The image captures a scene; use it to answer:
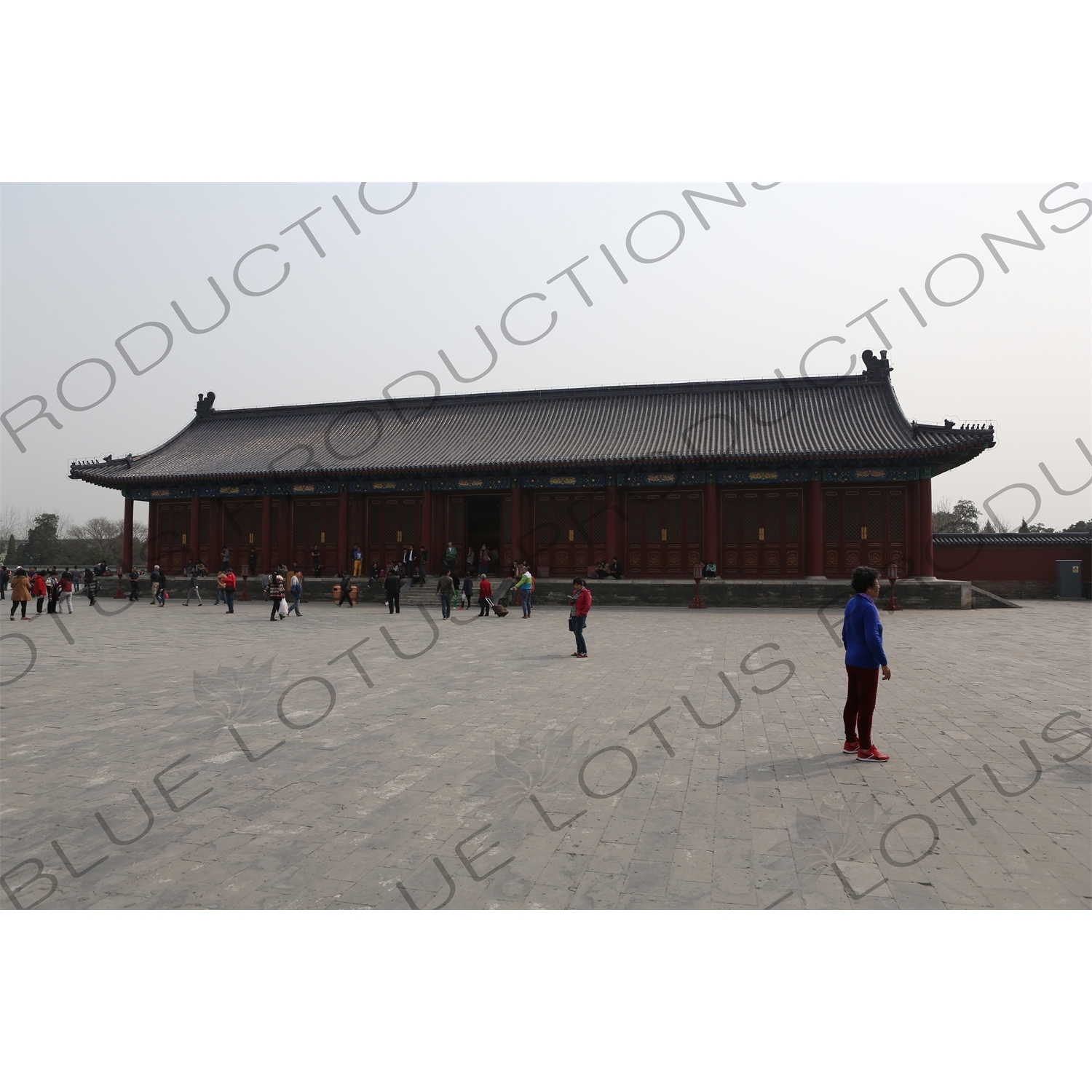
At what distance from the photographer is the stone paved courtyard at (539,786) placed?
3.29 meters

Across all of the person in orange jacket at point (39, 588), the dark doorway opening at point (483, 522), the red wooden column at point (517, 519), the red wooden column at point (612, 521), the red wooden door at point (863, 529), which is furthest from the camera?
the dark doorway opening at point (483, 522)

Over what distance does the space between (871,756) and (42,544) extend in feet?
215

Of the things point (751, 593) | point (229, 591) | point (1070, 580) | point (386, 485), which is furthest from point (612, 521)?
point (1070, 580)

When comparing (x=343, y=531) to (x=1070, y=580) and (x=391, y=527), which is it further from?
(x=1070, y=580)

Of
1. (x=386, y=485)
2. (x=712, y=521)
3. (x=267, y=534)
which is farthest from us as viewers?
(x=267, y=534)

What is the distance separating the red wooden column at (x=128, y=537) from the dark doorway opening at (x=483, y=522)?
13.6 meters

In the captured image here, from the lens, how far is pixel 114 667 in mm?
9859

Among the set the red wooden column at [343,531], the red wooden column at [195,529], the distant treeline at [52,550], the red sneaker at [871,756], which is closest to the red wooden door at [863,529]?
the red wooden column at [343,531]

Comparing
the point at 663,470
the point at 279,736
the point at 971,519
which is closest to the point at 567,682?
the point at 279,736

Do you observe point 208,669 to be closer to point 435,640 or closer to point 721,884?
point 435,640

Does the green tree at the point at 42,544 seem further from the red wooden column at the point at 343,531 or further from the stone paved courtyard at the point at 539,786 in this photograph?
the stone paved courtyard at the point at 539,786

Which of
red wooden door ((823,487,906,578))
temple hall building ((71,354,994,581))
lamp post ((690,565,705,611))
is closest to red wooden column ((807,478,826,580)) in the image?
temple hall building ((71,354,994,581))

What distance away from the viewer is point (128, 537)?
28359 millimetres

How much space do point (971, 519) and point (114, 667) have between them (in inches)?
2383
